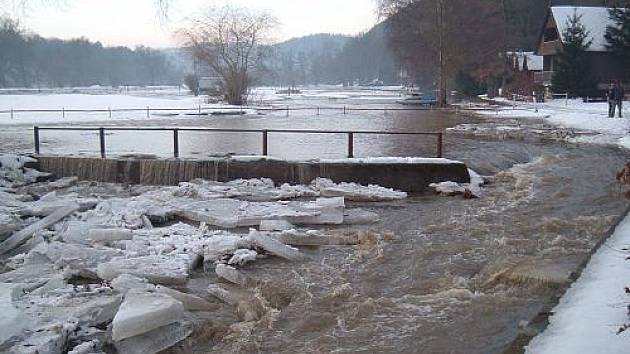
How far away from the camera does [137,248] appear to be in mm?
11289

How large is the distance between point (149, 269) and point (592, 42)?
5275 centimetres

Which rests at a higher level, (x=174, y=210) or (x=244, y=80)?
(x=244, y=80)

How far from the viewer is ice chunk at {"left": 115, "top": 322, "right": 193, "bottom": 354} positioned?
7.37 metres

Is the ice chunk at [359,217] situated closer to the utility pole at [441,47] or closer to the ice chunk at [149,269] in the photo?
the ice chunk at [149,269]

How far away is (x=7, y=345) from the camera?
714 centimetres

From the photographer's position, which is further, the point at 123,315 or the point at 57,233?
the point at 57,233

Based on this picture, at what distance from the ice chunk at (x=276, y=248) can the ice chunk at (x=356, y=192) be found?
200 inches

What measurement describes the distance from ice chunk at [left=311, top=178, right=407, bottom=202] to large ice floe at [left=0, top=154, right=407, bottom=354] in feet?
0.09

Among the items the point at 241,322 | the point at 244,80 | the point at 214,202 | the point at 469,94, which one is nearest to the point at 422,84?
the point at 469,94

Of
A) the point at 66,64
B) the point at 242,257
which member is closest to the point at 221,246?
the point at 242,257

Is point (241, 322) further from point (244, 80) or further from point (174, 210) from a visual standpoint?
point (244, 80)

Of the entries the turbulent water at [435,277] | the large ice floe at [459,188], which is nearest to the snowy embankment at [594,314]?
the turbulent water at [435,277]

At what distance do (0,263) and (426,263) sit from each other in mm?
7269

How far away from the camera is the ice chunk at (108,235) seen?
1190 centimetres
